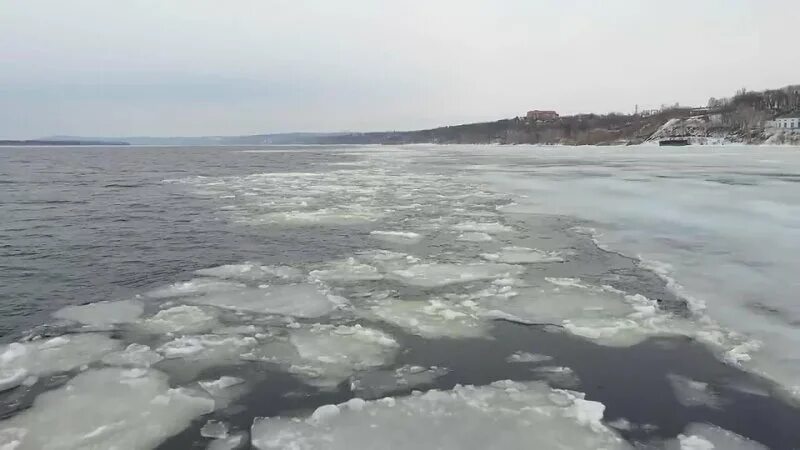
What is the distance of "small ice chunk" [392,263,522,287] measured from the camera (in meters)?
7.33

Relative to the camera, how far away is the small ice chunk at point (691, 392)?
13.5 feet

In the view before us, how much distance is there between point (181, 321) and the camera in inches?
228

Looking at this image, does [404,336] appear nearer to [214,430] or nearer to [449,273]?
[214,430]

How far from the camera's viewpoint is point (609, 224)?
38.0 feet

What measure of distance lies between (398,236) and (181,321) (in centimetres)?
528

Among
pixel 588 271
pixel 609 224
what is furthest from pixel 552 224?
pixel 588 271

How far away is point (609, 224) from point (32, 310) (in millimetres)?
10378

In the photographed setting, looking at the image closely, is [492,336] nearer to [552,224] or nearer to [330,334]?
[330,334]

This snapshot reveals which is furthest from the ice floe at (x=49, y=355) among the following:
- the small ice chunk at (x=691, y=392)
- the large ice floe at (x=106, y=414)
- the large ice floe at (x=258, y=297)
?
the small ice chunk at (x=691, y=392)

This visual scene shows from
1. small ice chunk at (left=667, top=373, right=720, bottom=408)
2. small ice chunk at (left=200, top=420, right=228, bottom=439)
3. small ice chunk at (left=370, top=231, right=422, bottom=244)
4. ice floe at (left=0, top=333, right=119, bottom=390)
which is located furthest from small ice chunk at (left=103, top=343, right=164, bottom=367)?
small ice chunk at (left=370, top=231, right=422, bottom=244)

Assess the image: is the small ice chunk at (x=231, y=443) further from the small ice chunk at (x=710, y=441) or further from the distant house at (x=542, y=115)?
the distant house at (x=542, y=115)

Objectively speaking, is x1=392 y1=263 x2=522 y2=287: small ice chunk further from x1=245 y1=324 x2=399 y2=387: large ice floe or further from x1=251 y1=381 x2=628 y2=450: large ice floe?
x1=251 y1=381 x2=628 y2=450: large ice floe

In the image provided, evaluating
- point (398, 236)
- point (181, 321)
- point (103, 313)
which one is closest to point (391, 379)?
point (181, 321)

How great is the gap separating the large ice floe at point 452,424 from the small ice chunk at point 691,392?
0.74 m
